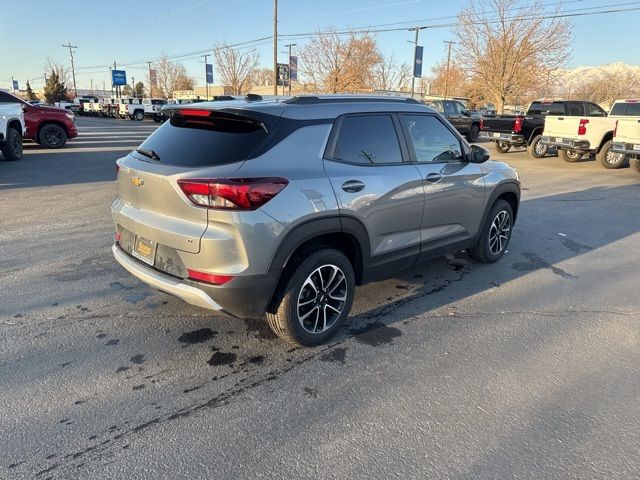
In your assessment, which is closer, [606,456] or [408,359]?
[606,456]

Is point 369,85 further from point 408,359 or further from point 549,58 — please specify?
point 408,359

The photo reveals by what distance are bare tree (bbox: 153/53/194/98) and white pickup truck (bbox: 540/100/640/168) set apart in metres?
79.1

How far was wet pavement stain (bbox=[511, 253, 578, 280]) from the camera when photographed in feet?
17.4

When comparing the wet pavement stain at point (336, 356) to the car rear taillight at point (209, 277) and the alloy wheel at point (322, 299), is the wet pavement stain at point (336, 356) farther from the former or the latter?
the car rear taillight at point (209, 277)

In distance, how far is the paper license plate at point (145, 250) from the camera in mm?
3312

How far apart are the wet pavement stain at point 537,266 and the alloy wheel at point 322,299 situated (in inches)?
109

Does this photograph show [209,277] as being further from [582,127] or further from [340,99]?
[582,127]

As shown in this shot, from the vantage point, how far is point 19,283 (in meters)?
4.53

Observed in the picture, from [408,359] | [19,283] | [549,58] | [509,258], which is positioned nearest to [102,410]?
[408,359]

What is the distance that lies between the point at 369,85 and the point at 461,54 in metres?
14.8

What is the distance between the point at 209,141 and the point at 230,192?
0.57 m

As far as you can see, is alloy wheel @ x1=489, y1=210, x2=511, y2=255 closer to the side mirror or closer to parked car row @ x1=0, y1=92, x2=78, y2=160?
the side mirror

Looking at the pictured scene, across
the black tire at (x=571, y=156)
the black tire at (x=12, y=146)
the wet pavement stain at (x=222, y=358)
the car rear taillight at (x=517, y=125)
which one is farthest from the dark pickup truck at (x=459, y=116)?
the wet pavement stain at (x=222, y=358)

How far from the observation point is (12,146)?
12.1 m
